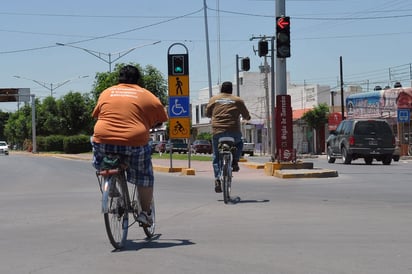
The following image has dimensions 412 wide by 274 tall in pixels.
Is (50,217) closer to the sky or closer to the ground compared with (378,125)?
closer to the ground

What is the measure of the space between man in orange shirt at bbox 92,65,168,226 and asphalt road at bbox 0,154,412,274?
0.75 m

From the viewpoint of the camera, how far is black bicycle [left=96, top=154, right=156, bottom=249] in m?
6.43

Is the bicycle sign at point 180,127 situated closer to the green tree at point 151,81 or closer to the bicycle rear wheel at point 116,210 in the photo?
the bicycle rear wheel at point 116,210

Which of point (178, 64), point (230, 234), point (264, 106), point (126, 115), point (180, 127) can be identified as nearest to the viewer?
point (126, 115)

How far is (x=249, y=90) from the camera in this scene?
85.2m

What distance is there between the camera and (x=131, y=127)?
6637 mm

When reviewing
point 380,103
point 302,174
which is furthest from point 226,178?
point 380,103

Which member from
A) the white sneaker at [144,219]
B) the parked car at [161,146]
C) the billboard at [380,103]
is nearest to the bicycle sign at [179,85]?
the white sneaker at [144,219]

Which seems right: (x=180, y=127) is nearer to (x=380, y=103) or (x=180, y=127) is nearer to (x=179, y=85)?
(x=179, y=85)

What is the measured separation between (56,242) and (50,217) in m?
2.27

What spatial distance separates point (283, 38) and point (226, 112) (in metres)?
5.82

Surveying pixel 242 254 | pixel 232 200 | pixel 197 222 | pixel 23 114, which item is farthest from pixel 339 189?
pixel 23 114

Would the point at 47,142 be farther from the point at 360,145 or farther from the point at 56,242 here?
the point at 56,242

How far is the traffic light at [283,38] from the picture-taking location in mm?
16000
